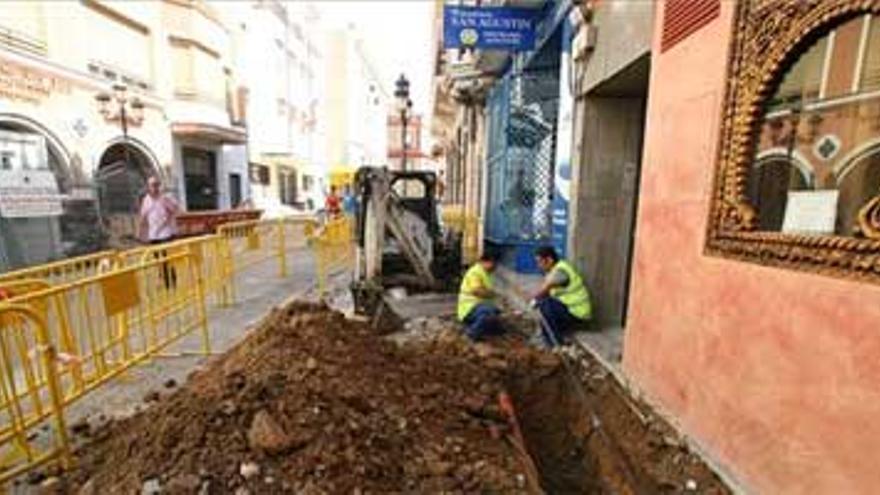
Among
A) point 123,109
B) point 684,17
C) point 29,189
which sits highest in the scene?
point 123,109

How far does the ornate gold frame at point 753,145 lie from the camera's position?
2.13m

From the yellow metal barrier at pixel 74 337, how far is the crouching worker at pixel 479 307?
2.89 metres

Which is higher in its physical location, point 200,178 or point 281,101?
point 281,101

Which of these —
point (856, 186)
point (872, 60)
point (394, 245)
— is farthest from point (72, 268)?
point (872, 60)

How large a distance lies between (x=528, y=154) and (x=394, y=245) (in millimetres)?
2931

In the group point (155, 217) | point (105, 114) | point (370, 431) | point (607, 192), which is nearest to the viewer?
point (370, 431)

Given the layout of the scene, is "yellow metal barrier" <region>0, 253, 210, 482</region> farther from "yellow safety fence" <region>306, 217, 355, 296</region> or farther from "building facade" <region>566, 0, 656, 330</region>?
"building facade" <region>566, 0, 656, 330</region>

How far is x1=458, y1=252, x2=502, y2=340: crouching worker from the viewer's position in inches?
Result: 224

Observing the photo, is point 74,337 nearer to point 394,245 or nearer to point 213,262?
point 213,262

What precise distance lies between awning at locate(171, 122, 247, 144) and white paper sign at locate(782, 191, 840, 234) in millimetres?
19458

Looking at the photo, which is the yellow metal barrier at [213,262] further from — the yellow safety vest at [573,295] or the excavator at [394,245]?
the yellow safety vest at [573,295]

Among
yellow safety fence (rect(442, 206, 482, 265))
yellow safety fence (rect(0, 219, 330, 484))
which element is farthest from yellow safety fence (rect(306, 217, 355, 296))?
yellow safety fence (rect(442, 206, 482, 265))

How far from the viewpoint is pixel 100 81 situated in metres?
14.1

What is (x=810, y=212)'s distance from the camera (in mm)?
2473
